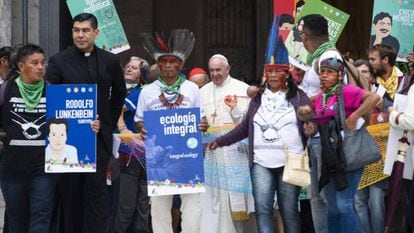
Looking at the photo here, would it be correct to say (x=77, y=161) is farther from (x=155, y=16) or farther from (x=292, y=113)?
(x=155, y=16)

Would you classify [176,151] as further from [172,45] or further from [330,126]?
[330,126]

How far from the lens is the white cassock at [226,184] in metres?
10.0

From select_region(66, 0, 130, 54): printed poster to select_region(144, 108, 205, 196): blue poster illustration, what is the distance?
2280 mm

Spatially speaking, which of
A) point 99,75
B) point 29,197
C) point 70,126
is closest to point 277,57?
point 99,75

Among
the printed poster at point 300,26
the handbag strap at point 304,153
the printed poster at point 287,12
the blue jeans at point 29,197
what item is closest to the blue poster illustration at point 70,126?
the blue jeans at point 29,197

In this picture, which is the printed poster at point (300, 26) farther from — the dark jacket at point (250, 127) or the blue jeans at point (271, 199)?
the blue jeans at point (271, 199)

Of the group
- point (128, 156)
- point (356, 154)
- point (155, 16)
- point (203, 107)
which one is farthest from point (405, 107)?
point (155, 16)

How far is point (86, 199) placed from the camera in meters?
8.76

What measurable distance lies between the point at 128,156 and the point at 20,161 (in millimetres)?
1832

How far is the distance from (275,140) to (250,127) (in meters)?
0.30

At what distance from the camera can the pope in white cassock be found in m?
9.99

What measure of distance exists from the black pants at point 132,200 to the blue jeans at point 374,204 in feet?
7.46

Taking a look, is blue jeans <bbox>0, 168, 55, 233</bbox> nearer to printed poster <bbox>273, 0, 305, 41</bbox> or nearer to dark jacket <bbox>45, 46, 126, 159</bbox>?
dark jacket <bbox>45, 46, 126, 159</bbox>

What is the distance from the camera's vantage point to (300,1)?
1165 cm
